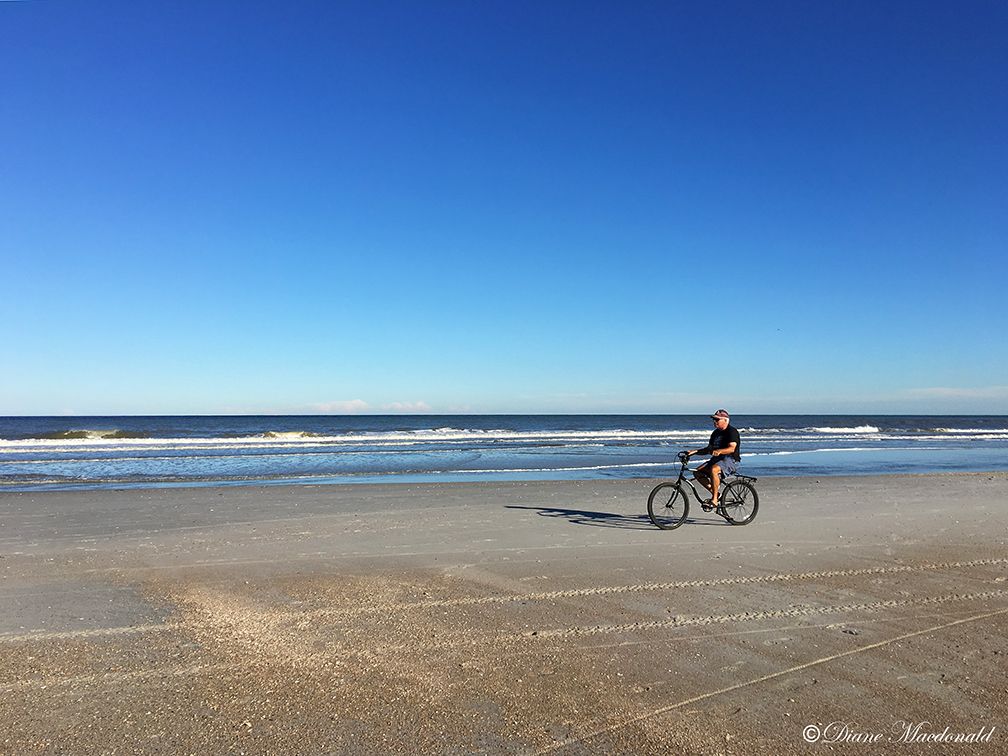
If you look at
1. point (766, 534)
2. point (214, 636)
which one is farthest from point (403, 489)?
point (214, 636)

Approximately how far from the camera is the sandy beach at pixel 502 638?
4.02 meters

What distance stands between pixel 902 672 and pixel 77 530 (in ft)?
38.8

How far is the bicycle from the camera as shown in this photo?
11.0 meters

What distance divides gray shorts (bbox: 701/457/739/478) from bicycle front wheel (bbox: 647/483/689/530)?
745 mm

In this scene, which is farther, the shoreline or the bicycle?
the shoreline

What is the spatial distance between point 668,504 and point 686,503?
30 centimetres

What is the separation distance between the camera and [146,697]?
4.41 m

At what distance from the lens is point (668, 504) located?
11109 millimetres

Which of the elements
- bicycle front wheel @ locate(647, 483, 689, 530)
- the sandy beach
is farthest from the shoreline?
bicycle front wheel @ locate(647, 483, 689, 530)

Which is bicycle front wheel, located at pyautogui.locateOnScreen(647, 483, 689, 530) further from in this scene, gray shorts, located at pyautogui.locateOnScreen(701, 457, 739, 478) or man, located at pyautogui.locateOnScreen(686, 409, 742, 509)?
gray shorts, located at pyautogui.locateOnScreen(701, 457, 739, 478)

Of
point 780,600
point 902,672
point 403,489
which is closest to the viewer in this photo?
point 902,672

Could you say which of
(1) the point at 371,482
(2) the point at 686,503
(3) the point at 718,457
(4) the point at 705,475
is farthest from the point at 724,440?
(1) the point at 371,482

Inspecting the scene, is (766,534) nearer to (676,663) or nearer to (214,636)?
(676,663)

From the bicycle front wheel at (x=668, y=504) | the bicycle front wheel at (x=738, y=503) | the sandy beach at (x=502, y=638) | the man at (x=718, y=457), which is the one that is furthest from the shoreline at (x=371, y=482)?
the bicycle front wheel at (x=668, y=504)
